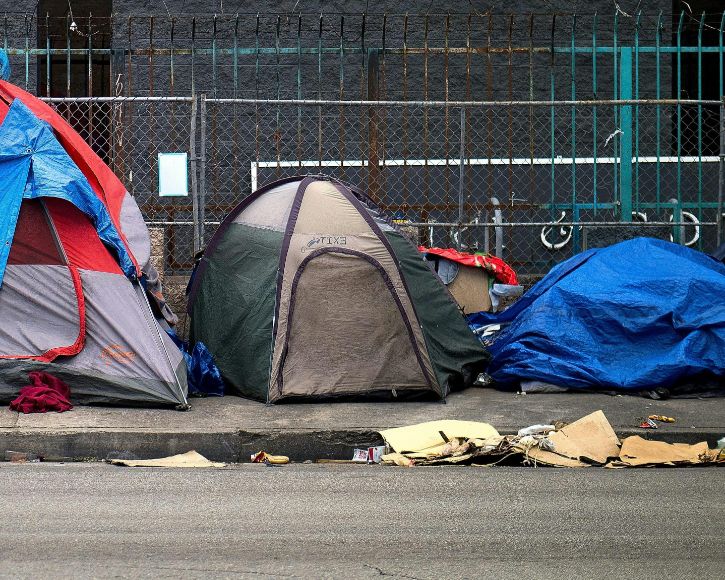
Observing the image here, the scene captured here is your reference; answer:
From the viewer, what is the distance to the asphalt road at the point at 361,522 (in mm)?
4867

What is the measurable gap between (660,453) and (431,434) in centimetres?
148

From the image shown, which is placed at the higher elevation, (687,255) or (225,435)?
(687,255)

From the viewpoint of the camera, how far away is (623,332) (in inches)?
358

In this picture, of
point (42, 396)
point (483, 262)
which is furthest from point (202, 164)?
point (42, 396)

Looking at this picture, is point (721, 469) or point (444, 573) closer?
point (444, 573)

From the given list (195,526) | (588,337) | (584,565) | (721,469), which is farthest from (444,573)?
(588,337)

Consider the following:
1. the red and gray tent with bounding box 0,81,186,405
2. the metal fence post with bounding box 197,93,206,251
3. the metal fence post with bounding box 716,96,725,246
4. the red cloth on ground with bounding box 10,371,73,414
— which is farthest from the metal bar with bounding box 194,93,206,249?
the metal fence post with bounding box 716,96,725,246

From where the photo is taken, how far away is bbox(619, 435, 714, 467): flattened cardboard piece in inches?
284

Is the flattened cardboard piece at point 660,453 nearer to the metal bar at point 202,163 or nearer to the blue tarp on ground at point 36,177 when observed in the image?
the blue tarp on ground at point 36,177

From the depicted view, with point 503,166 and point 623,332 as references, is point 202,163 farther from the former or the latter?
point 503,166

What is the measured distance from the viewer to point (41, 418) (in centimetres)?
777

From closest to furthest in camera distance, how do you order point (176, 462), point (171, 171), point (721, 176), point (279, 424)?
1. point (176, 462)
2. point (279, 424)
3. point (171, 171)
4. point (721, 176)

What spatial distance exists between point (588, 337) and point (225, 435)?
3.13 meters

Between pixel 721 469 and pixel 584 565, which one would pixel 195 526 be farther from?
pixel 721 469
